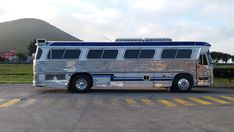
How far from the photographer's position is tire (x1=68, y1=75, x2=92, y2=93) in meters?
27.2

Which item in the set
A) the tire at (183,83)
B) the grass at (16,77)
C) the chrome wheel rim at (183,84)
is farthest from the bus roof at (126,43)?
the grass at (16,77)

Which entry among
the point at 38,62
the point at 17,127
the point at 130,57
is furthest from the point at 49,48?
the point at 17,127

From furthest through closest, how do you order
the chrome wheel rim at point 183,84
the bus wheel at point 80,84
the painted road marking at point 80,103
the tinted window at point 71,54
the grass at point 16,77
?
1. the grass at point 16,77
2. the tinted window at point 71,54
3. the chrome wheel rim at point 183,84
4. the bus wheel at point 80,84
5. the painted road marking at point 80,103

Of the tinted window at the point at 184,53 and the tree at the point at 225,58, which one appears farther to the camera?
the tree at the point at 225,58

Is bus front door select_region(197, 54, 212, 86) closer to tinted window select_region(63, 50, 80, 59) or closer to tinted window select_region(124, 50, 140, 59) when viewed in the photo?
tinted window select_region(124, 50, 140, 59)

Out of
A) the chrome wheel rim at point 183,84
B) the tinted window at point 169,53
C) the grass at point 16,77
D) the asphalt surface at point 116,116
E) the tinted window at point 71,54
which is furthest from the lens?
the grass at point 16,77

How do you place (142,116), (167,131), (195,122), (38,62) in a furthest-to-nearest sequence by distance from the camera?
(38,62) → (142,116) → (195,122) → (167,131)

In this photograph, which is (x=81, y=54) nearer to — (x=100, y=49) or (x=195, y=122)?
(x=100, y=49)

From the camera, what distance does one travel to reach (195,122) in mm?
14219

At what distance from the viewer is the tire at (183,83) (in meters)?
27.4

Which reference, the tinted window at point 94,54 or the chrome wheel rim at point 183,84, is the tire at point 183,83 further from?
the tinted window at point 94,54

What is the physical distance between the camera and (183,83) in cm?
2744

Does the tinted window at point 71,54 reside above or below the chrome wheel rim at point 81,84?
A: above

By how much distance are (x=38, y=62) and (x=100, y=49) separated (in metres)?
3.42
